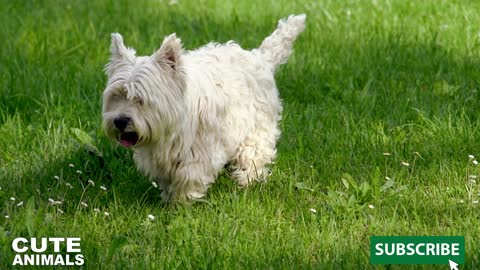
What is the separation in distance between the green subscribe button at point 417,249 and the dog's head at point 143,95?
4.38 feet

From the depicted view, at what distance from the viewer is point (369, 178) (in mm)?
5891

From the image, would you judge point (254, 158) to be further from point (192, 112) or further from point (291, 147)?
point (192, 112)

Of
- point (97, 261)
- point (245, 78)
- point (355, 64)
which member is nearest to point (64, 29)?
point (355, 64)

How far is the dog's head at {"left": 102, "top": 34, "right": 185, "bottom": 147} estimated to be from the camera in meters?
5.19

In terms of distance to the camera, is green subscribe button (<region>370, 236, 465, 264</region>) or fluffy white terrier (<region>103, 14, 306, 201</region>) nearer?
green subscribe button (<region>370, 236, 465, 264</region>)

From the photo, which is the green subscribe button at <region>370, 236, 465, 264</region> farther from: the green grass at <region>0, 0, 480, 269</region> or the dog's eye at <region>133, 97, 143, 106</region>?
the dog's eye at <region>133, 97, 143, 106</region>

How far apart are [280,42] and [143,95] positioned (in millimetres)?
1823

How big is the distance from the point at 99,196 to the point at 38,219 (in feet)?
2.00

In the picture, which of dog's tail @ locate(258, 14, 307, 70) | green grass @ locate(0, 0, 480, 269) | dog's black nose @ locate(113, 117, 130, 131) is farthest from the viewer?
dog's tail @ locate(258, 14, 307, 70)

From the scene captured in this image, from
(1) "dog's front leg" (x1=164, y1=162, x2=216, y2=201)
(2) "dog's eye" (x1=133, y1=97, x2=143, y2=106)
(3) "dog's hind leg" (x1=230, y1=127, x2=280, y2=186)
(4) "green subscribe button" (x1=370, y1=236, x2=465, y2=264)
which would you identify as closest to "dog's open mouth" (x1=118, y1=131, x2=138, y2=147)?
(2) "dog's eye" (x1=133, y1=97, x2=143, y2=106)

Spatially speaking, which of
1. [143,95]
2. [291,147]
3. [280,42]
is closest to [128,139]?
[143,95]

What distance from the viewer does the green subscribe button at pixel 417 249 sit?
4.61m

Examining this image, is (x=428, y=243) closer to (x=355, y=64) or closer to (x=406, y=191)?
A: (x=406, y=191)

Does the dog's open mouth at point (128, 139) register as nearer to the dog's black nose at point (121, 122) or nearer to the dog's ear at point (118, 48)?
the dog's black nose at point (121, 122)
